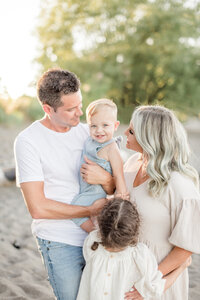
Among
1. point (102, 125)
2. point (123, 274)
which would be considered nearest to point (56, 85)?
point (102, 125)

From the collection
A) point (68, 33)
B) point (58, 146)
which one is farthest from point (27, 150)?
point (68, 33)

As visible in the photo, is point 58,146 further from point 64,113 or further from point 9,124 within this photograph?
point 9,124

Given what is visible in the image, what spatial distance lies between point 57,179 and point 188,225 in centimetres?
83

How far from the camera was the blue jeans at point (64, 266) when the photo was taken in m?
2.08

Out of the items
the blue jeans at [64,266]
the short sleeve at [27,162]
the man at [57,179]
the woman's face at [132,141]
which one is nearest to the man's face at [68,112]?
the man at [57,179]

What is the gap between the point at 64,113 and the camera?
2162 mm

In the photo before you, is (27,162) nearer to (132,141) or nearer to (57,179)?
(57,179)

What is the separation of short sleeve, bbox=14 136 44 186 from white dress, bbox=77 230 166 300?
57cm

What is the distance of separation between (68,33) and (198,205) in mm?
19843

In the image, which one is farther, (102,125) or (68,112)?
(102,125)

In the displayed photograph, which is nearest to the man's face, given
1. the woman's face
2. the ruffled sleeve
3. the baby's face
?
the baby's face

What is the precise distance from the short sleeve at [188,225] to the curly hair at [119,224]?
0.21 metres

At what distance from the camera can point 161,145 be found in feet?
6.23

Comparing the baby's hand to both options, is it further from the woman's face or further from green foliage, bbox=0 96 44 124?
green foliage, bbox=0 96 44 124
